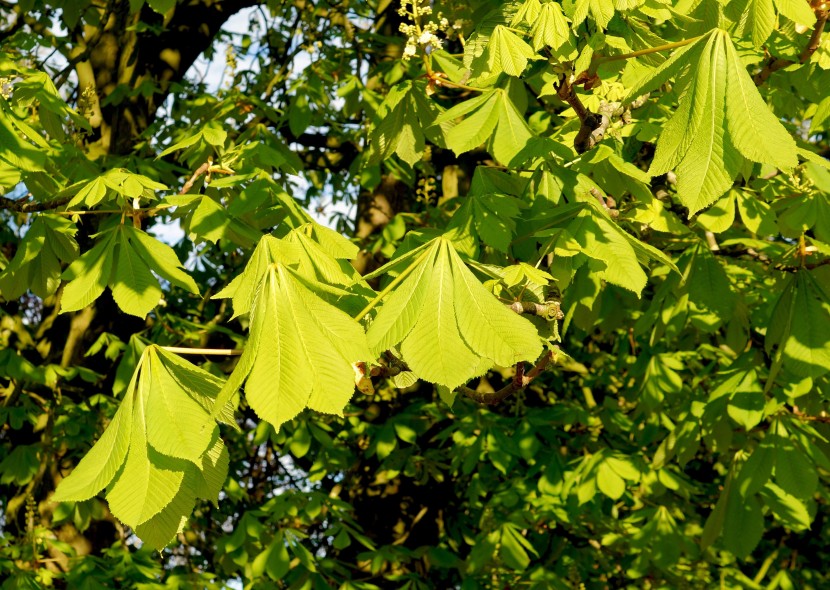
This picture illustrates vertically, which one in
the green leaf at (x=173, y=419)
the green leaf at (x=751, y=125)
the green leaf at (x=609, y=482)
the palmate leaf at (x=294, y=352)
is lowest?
the green leaf at (x=609, y=482)

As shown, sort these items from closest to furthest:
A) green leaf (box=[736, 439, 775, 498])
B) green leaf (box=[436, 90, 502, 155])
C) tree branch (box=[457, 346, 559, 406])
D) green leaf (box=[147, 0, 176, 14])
Answer: tree branch (box=[457, 346, 559, 406]) → green leaf (box=[436, 90, 502, 155]) → green leaf (box=[147, 0, 176, 14]) → green leaf (box=[736, 439, 775, 498])

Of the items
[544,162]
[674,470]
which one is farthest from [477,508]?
[544,162]

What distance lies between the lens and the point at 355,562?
5594 millimetres

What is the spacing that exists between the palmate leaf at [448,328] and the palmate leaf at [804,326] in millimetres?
1438

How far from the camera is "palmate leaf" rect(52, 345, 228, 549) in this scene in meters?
Answer: 1.63

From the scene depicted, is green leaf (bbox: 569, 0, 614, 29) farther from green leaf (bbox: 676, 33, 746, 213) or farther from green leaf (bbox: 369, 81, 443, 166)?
green leaf (bbox: 369, 81, 443, 166)

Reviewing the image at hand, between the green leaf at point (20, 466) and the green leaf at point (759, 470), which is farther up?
the green leaf at point (759, 470)

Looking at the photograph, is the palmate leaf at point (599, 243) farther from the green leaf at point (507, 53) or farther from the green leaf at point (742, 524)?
the green leaf at point (742, 524)

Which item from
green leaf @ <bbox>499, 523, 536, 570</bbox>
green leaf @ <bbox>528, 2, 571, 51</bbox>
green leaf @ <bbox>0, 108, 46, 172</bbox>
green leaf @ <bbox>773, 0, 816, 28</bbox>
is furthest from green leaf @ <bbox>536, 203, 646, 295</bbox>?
green leaf @ <bbox>499, 523, 536, 570</bbox>

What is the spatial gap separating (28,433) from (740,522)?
4.01 meters

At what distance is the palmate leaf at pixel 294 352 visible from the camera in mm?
Answer: 1510

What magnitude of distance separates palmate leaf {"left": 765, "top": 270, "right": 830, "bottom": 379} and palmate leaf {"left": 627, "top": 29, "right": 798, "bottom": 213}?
3.80ft

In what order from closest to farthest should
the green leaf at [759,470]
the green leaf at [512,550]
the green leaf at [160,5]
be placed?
the green leaf at [160,5]
the green leaf at [759,470]
the green leaf at [512,550]

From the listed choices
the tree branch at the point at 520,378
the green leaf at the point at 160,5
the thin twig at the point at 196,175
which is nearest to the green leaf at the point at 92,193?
the thin twig at the point at 196,175
